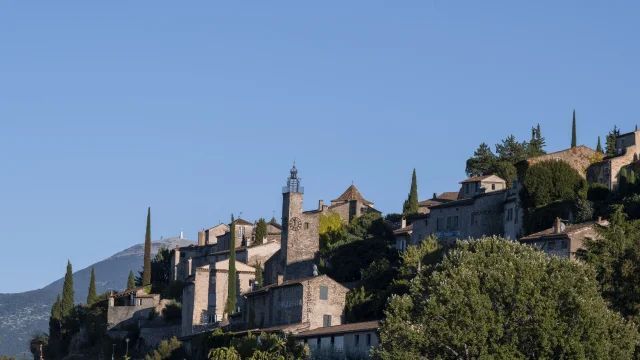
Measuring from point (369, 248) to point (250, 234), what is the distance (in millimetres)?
21348

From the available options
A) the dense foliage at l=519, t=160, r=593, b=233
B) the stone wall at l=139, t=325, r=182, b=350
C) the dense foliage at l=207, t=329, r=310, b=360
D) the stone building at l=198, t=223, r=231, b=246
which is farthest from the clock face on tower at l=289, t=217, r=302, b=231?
the stone building at l=198, t=223, r=231, b=246

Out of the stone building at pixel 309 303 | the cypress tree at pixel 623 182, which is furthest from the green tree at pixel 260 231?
the cypress tree at pixel 623 182

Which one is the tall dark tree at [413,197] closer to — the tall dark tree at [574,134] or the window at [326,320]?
the tall dark tree at [574,134]

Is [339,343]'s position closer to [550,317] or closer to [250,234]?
[550,317]

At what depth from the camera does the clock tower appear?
95.8 meters

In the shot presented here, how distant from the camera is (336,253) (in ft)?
311

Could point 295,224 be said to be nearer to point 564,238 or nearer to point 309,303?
point 309,303

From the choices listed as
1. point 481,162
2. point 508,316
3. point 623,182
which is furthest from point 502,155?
point 508,316

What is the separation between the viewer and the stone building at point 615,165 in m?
80.7

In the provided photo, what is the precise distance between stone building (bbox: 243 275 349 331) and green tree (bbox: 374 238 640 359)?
23.1 m

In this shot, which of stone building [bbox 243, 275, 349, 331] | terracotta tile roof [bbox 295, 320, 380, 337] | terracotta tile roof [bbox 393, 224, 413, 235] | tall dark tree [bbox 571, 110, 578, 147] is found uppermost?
tall dark tree [bbox 571, 110, 578, 147]

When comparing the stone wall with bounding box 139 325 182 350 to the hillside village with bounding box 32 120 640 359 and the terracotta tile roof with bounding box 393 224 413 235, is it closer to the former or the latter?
the hillside village with bounding box 32 120 640 359

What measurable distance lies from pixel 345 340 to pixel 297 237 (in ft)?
87.9

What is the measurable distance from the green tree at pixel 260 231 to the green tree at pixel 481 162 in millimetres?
17880
